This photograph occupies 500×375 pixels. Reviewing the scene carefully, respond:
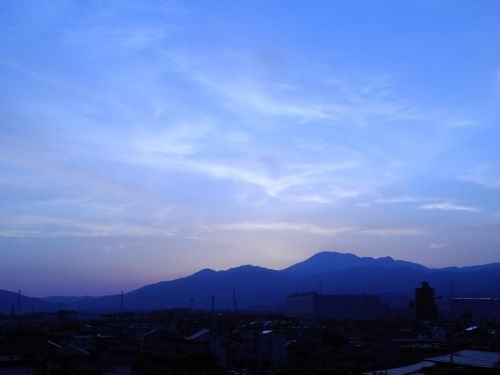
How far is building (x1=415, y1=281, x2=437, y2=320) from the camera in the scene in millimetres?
61856

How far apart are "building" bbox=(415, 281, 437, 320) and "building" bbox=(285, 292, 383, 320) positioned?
23.3 meters

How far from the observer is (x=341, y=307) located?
95.1 metres

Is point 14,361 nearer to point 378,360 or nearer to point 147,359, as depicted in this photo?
point 147,359

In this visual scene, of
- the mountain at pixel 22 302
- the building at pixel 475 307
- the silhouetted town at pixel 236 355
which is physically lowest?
the mountain at pixel 22 302

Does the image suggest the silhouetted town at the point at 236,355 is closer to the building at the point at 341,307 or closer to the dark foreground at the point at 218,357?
the dark foreground at the point at 218,357

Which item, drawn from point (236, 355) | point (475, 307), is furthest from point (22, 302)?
point (236, 355)

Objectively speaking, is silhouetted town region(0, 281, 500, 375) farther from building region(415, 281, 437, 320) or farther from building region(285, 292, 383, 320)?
building region(285, 292, 383, 320)

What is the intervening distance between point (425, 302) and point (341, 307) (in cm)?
3191

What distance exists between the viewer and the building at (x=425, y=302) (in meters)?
61.9

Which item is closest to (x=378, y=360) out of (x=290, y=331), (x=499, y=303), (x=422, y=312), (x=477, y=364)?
(x=477, y=364)

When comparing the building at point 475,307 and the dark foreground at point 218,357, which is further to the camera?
the building at point 475,307

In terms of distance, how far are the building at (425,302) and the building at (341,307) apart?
23297mm

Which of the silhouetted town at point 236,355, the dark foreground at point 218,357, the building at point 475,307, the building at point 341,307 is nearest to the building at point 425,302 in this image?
the silhouetted town at point 236,355

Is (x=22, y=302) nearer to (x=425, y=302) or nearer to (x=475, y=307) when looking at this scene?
(x=475, y=307)
